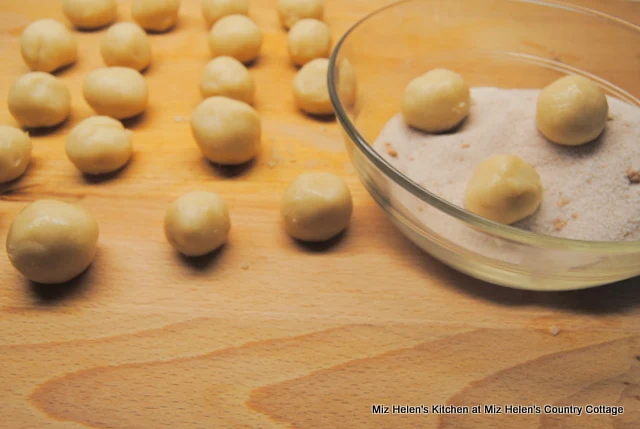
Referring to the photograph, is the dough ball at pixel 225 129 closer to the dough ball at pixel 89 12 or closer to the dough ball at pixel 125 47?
the dough ball at pixel 125 47

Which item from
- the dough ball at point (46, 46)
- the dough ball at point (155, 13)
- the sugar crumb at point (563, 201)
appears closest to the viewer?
the sugar crumb at point (563, 201)

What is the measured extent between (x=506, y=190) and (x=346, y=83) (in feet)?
1.07

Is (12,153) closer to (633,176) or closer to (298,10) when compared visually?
(298,10)

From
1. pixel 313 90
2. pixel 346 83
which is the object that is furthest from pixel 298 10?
pixel 346 83

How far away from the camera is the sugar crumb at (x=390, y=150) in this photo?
0.87 m

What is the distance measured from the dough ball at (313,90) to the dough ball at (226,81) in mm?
89

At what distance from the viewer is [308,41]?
1.15 meters

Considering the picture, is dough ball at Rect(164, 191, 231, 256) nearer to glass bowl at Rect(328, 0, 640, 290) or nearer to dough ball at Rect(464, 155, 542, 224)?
glass bowl at Rect(328, 0, 640, 290)

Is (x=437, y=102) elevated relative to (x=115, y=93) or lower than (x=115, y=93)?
elevated

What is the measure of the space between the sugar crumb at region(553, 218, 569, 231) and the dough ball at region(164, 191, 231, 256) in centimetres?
44

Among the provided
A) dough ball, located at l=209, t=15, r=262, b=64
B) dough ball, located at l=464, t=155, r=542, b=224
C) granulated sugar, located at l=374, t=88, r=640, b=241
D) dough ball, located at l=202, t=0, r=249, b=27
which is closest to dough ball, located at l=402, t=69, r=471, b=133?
granulated sugar, located at l=374, t=88, r=640, b=241

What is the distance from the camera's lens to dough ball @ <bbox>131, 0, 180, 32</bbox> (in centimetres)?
123

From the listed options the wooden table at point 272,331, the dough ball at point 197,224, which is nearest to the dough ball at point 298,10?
the wooden table at point 272,331

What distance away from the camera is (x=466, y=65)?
42.8 inches
